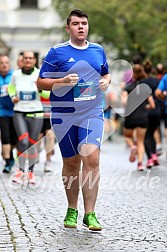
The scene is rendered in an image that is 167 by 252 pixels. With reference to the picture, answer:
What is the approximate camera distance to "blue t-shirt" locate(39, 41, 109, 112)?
7379mm

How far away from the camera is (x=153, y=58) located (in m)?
34.2

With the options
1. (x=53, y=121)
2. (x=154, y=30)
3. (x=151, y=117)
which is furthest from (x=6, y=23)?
(x=53, y=121)

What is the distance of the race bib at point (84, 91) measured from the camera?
7.39 m

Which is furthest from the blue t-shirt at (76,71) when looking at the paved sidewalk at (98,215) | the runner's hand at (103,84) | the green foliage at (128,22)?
the green foliage at (128,22)

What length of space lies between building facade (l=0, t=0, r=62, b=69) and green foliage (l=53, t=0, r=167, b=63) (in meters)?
11.5

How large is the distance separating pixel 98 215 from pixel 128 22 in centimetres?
2631

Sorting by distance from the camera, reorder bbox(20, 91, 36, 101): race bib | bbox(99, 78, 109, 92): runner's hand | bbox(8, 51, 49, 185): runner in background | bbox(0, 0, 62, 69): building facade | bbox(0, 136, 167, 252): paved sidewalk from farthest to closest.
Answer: bbox(0, 0, 62, 69): building facade
bbox(20, 91, 36, 101): race bib
bbox(8, 51, 49, 185): runner in background
bbox(99, 78, 109, 92): runner's hand
bbox(0, 136, 167, 252): paved sidewalk

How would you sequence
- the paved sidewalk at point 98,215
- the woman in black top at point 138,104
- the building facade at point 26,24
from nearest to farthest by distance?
the paved sidewalk at point 98,215, the woman in black top at point 138,104, the building facade at point 26,24

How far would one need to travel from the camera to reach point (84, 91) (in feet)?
24.3

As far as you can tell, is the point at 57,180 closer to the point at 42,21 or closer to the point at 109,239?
the point at 109,239

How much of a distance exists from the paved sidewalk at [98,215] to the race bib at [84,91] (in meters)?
1.13

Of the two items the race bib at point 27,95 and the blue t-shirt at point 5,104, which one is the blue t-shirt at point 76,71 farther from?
the blue t-shirt at point 5,104

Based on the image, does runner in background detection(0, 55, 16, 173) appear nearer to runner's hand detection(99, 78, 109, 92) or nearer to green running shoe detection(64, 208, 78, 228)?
green running shoe detection(64, 208, 78, 228)

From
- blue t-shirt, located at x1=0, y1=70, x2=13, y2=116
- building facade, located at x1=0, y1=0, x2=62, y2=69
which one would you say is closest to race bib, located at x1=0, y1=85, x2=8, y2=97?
blue t-shirt, located at x1=0, y1=70, x2=13, y2=116
